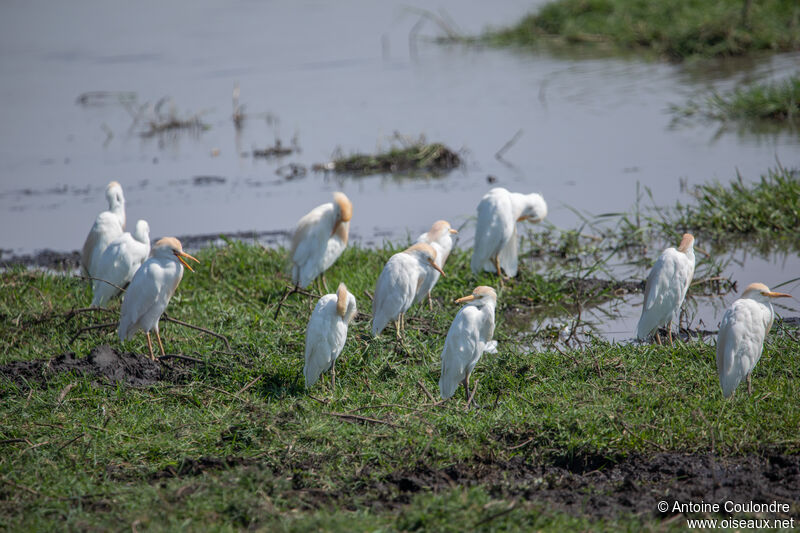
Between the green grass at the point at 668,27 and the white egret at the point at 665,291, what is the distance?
12747 mm

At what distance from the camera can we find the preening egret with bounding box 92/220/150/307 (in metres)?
6.82

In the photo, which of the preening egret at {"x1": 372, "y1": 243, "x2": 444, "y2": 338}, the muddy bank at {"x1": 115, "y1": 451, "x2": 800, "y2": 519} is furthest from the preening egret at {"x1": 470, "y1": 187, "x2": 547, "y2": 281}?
the muddy bank at {"x1": 115, "y1": 451, "x2": 800, "y2": 519}

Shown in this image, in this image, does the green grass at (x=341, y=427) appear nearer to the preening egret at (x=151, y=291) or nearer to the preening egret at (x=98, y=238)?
the preening egret at (x=151, y=291)

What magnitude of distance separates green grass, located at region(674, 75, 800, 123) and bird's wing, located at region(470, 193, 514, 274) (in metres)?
6.13

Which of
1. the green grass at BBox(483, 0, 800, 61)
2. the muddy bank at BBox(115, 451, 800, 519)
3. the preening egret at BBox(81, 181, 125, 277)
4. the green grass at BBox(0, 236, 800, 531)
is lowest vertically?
the muddy bank at BBox(115, 451, 800, 519)

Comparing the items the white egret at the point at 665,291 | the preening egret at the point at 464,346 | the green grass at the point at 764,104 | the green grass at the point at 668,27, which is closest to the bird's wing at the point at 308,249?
the preening egret at the point at 464,346

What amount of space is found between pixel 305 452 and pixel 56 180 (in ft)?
34.7

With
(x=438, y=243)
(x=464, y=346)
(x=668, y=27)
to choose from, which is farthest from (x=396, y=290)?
(x=668, y=27)

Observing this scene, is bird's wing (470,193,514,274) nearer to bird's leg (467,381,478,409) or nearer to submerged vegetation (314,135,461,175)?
bird's leg (467,381,478,409)

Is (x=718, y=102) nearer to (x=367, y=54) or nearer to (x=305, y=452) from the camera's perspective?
(x=305, y=452)

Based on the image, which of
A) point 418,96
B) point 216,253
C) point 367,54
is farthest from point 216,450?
point 367,54

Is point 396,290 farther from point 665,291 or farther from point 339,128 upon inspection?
point 339,128

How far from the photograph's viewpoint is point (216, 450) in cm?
435

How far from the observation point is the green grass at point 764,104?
11.4 meters
